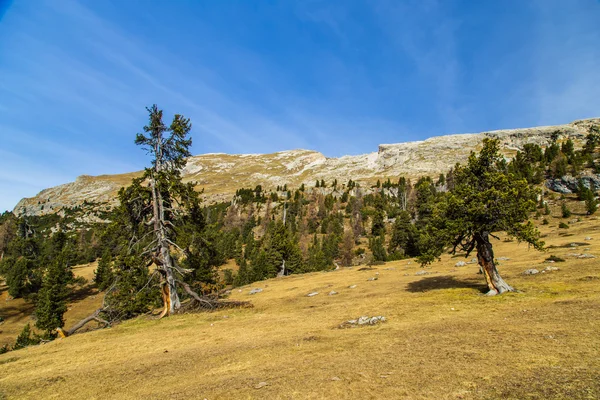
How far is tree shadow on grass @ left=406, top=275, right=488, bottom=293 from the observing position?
23002mm

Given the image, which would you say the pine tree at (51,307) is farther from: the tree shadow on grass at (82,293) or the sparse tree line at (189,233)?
the tree shadow on grass at (82,293)

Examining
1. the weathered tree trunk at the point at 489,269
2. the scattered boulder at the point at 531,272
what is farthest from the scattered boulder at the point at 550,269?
the weathered tree trunk at the point at 489,269

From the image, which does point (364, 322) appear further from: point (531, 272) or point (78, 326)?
point (78, 326)

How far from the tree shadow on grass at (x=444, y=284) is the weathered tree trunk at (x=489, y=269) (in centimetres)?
164

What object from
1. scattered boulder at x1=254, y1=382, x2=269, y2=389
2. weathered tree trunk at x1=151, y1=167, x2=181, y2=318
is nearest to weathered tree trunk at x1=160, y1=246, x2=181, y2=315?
weathered tree trunk at x1=151, y1=167, x2=181, y2=318

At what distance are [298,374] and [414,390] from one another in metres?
3.46

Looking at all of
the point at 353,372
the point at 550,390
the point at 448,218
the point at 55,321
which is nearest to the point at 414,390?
the point at 353,372

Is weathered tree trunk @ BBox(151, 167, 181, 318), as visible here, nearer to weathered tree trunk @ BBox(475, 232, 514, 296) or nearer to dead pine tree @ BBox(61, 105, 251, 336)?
dead pine tree @ BBox(61, 105, 251, 336)

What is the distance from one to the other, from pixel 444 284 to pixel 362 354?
1807 cm

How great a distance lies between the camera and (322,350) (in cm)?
1167

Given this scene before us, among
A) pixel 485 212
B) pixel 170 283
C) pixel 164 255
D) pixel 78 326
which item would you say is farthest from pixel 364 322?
pixel 78 326

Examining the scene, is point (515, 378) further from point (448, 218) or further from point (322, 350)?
point (448, 218)

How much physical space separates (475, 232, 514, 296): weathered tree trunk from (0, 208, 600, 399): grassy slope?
972 mm

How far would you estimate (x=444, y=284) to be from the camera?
2555cm
